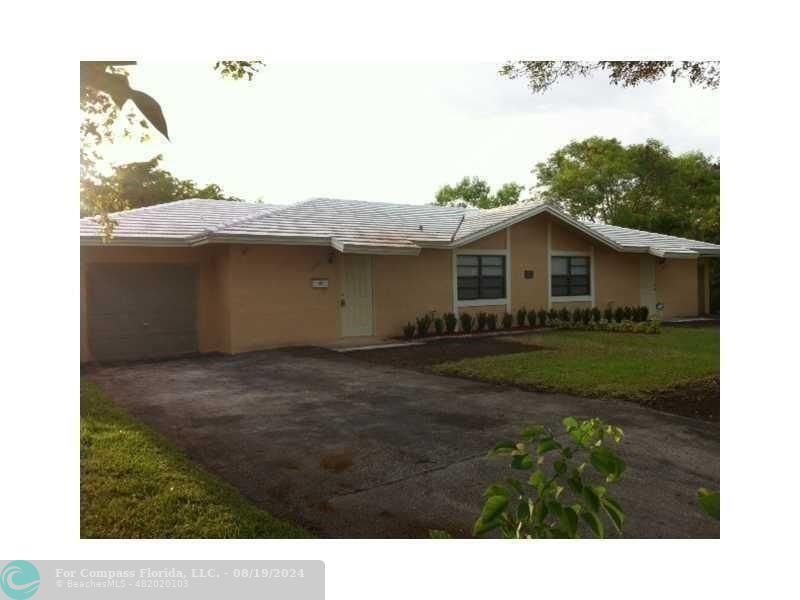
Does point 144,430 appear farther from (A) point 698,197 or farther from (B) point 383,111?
(A) point 698,197

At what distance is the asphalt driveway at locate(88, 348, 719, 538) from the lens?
3.95 m

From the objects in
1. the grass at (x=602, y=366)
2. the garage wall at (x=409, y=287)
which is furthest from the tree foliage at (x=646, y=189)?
the grass at (x=602, y=366)

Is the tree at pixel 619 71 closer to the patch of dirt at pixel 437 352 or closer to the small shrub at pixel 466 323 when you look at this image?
the patch of dirt at pixel 437 352

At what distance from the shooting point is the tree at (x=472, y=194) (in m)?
40.5

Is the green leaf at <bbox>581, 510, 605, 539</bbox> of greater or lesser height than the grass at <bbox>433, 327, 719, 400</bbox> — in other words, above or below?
above

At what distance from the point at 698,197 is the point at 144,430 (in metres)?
25.0

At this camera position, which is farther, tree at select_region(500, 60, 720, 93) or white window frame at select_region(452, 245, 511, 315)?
white window frame at select_region(452, 245, 511, 315)

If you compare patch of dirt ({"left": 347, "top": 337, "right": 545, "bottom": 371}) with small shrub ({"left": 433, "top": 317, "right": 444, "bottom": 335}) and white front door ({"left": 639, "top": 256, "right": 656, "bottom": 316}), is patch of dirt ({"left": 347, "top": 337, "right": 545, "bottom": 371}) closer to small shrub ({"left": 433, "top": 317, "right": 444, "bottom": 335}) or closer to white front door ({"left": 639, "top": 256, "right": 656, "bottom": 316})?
small shrub ({"left": 433, "top": 317, "right": 444, "bottom": 335})

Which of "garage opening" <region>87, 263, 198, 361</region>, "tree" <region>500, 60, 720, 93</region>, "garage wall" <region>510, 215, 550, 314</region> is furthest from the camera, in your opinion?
"garage wall" <region>510, 215, 550, 314</region>

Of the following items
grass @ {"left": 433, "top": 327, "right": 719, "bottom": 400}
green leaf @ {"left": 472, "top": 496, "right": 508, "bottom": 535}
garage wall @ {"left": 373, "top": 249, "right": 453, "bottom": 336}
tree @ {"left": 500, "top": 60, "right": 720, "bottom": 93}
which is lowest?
grass @ {"left": 433, "top": 327, "right": 719, "bottom": 400}

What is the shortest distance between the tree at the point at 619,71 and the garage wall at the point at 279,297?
7.42 metres

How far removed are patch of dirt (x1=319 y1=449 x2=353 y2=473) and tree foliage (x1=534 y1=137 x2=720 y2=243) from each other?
70.1ft

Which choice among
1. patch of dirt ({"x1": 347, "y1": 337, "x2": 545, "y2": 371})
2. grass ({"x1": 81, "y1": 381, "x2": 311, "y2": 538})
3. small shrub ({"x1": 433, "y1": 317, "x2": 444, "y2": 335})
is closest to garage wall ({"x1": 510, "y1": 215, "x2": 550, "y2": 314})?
small shrub ({"x1": 433, "y1": 317, "x2": 444, "y2": 335})

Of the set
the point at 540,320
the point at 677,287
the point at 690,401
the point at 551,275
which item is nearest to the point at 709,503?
the point at 690,401
